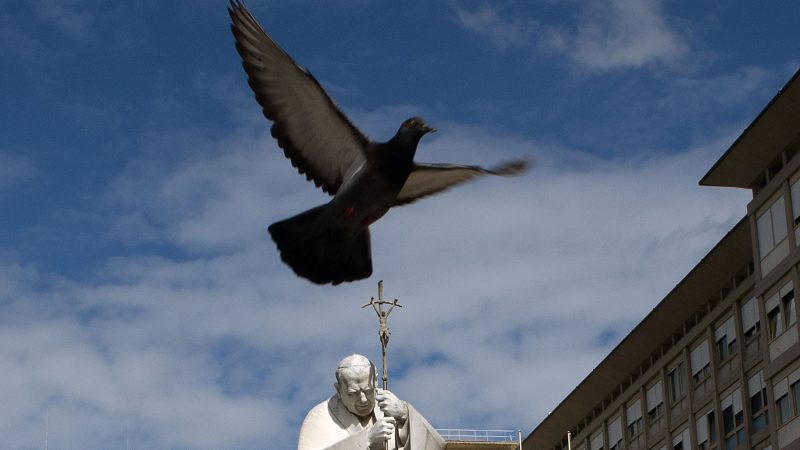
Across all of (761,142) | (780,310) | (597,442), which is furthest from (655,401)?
(761,142)

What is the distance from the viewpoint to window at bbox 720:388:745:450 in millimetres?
69750

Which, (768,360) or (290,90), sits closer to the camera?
(290,90)

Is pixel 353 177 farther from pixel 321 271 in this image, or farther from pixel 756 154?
pixel 756 154

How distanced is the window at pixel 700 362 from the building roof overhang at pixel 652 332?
178cm

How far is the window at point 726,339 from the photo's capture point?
71.8 m

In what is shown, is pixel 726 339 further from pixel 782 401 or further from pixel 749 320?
pixel 782 401

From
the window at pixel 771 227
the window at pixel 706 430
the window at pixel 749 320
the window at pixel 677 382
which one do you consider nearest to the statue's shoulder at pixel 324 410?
the window at pixel 771 227

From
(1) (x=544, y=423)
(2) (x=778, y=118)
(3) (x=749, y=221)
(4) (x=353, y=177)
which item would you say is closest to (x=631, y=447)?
(1) (x=544, y=423)

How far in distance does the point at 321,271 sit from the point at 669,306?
62.8 m

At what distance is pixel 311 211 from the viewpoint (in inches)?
625

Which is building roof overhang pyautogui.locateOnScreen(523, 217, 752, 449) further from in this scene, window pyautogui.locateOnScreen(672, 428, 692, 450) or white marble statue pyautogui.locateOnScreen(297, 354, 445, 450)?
white marble statue pyautogui.locateOnScreen(297, 354, 445, 450)

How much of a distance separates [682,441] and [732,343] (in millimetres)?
6656

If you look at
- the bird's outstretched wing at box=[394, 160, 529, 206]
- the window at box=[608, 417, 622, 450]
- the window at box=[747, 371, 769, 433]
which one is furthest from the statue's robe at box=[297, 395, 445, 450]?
the window at box=[608, 417, 622, 450]

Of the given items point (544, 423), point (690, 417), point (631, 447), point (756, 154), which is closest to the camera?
point (756, 154)
